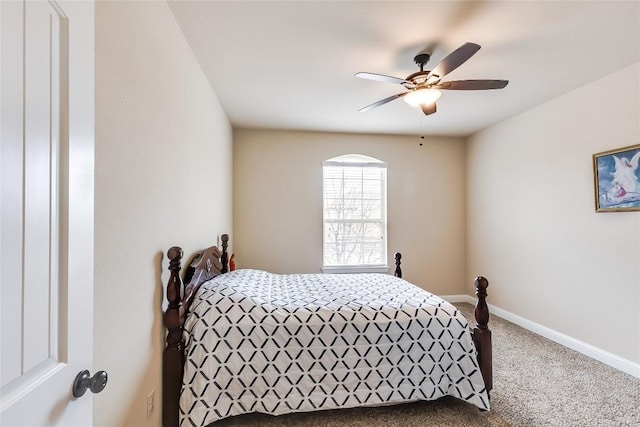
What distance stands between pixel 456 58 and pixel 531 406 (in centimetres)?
236

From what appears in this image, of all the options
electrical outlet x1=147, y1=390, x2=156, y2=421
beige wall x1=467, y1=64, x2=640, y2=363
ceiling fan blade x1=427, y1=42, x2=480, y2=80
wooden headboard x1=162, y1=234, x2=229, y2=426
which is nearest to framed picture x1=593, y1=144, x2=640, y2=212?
beige wall x1=467, y1=64, x2=640, y2=363

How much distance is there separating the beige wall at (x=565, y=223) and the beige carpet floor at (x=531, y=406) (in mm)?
438

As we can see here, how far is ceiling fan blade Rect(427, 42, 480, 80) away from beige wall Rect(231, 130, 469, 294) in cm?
235

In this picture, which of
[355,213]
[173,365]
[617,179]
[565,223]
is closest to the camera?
[173,365]

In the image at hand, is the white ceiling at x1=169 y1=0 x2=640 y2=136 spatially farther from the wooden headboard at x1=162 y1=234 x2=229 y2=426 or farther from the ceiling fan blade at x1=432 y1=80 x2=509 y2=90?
the wooden headboard at x1=162 y1=234 x2=229 y2=426

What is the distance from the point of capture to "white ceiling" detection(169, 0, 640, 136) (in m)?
1.77

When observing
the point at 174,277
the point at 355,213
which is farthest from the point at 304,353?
the point at 355,213

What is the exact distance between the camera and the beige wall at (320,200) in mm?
4094

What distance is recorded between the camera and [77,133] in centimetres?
71

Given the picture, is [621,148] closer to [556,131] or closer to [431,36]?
[556,131]

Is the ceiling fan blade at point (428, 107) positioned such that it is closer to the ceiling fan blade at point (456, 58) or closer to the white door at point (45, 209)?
the ceiling fan blade at point (456, 58)

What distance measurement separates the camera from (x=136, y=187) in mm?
1330

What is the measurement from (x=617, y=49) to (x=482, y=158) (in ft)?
6.69

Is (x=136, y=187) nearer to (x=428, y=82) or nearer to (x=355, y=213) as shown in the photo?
(x=428, y=82)
